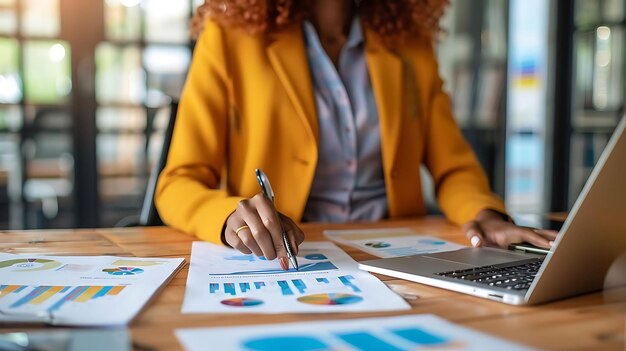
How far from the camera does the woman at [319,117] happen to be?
4.19 feet

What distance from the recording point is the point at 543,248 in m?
0.85

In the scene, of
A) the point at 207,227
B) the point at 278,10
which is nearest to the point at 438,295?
the point at 207,227

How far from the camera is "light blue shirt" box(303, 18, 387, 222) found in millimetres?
1347

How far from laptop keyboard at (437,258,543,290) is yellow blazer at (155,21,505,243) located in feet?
1.44

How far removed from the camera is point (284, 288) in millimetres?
647

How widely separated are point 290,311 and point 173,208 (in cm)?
59

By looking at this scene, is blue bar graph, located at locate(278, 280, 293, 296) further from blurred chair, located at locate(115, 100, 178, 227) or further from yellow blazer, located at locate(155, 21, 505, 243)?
blurred chair, located at locate(115, 100, 178, 227)

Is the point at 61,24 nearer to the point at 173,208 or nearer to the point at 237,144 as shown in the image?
the point at 237,144

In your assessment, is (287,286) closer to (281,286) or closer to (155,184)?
(281,286)

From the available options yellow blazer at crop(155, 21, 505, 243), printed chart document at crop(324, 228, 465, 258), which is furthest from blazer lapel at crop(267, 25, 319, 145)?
printed chart document at crop(324, 228, 465, 258)

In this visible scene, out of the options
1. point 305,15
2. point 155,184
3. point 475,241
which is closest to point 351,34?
point 305,15

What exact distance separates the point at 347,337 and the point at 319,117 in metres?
0.90

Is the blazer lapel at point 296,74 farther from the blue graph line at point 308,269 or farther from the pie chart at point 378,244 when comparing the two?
the blue graph line at point 308,269

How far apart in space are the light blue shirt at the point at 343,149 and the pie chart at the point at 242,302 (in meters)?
0.75
